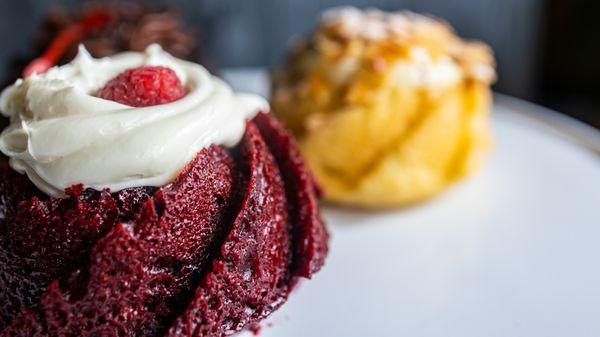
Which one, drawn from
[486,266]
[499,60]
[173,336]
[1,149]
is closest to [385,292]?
[486,266]

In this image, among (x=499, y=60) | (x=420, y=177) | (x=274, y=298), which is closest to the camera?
(x=274, y=298)

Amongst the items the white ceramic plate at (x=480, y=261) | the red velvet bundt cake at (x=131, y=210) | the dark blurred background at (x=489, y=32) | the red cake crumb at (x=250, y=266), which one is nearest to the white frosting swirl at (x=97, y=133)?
the red velvet bundt cake at (x=131, y=210)

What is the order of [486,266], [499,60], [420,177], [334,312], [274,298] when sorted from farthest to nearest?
[499,60] < [420,177] < [486,266] < [334,312] < [274,298]

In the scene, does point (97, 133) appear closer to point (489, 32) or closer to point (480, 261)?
point (480, 261)

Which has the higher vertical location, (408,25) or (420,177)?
(408,25)

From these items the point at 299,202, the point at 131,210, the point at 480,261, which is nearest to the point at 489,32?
the point at 480,261

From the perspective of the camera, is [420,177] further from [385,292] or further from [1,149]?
[1,149]

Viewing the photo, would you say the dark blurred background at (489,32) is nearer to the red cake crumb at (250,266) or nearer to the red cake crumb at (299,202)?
the red cake crumb at (299,202)
